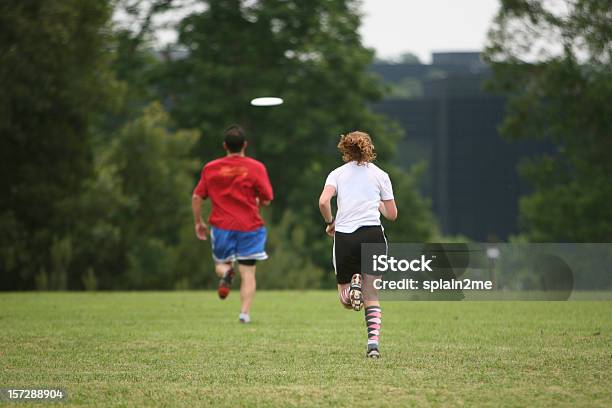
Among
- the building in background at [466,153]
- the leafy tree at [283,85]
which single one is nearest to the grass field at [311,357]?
the leafy tree at [283,85]

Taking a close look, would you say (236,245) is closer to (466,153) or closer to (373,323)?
(373,323)

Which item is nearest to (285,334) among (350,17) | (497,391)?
(497,391)

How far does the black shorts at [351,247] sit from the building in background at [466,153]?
70548 millimetres

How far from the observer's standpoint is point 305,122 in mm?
44812

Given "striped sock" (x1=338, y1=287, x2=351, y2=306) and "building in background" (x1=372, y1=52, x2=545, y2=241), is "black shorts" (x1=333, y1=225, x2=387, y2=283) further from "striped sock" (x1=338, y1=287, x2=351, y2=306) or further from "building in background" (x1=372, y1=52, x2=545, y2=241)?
"building in background" (x1=372, y1=52, x2=545, y2=241)

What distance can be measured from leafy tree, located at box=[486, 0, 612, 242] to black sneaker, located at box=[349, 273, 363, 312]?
118 ft

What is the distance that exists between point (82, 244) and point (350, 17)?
20331 millimetres

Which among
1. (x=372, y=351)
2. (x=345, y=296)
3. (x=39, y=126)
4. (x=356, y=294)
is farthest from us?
(x=39, y=126)

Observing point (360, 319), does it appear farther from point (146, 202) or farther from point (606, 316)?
point (146, 202)

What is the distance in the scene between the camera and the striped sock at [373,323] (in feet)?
31.6

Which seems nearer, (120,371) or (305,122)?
(120,371)

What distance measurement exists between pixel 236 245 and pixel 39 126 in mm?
17678

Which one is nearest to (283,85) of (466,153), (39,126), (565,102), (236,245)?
(565,102)

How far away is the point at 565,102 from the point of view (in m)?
45.4
